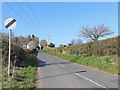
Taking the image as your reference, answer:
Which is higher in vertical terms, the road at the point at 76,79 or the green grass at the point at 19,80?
the green grass at the point at 19,80

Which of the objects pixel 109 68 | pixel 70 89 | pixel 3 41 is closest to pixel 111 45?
pixel 109 68

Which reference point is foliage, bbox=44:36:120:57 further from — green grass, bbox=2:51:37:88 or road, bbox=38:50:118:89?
green grass, bbox=2:51:37:88

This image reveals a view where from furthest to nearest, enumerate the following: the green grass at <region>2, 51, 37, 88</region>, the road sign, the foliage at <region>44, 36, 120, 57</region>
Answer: the foliage at <region>44, 36, 120, 57</region>
the road sign
the green grass at <region>2, 51, 37, 88</region>

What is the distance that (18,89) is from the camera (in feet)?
18.9

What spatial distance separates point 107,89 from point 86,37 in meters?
28.1

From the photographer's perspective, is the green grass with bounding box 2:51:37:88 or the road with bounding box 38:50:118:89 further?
the road with bounding box 38:50:118:89

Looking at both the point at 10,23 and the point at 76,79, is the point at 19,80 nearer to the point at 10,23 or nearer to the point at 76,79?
the point at 10,23

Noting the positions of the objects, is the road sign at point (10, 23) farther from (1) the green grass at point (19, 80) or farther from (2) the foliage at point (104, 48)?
(2) the foliage at point (104, 48)

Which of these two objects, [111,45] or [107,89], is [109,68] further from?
[107,89]

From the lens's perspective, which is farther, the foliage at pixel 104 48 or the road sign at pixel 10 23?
the foliage at pixel 104 48

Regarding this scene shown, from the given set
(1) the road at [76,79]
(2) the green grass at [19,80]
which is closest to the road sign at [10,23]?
(2) the green grass at [19,80]

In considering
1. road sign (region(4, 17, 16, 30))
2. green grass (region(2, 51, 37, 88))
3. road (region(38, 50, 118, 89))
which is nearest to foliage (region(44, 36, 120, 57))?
road (region(38, 50, 118, 89))

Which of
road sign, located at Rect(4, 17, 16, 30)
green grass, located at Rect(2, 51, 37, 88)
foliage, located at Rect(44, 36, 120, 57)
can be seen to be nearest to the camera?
green grass, located at Rect(2, 51, 37, 88)

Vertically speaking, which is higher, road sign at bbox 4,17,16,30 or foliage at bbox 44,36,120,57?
road sign at bbox 4,17,16,30
